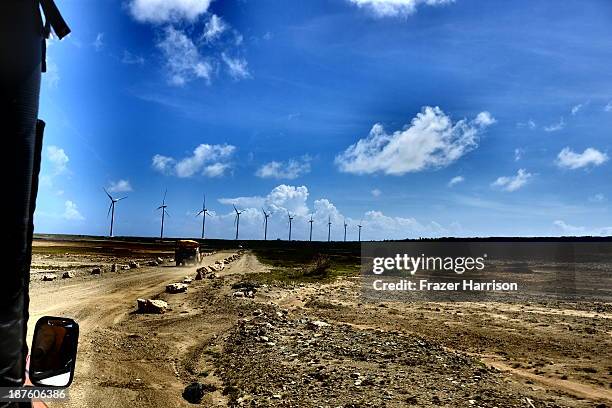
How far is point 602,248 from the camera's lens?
281ft

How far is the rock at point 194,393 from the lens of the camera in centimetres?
1140

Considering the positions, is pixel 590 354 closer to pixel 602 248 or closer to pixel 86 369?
pixel 86 369

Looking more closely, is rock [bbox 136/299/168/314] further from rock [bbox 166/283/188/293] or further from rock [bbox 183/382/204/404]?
rock [bbox 183/382/204/404]

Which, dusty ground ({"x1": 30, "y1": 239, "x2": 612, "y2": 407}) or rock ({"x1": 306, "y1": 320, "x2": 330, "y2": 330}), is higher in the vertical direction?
rock ({"x1": 306, "y1": 320, "x2": 330, "y2": 330})

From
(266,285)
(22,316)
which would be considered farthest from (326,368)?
(266,285)

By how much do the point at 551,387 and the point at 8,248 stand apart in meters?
15.3

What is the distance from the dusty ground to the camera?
Answer: 11.8 m

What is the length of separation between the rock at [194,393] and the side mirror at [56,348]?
9.11 metres

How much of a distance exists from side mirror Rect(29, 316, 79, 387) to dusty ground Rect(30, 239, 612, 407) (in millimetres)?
8741

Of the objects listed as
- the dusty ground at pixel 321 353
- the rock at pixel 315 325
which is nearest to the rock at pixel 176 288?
the dusty ground at pixel 321 353

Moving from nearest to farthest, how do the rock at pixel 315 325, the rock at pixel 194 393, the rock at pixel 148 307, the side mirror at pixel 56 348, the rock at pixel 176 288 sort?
the side mirror at pixel 56 348, the rock at pixel 194 393, the rock at pixel 315 325, the rock at pixel 148 307, the rock at pixel 176 288

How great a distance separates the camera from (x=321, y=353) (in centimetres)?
1536

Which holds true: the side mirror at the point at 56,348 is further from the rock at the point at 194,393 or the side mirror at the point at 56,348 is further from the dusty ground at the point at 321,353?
the rock at the point at 194,393

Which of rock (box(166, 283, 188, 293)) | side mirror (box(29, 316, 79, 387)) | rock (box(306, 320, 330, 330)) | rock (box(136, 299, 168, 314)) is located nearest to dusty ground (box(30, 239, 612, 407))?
rock (box(306, 320, 330, 330))
